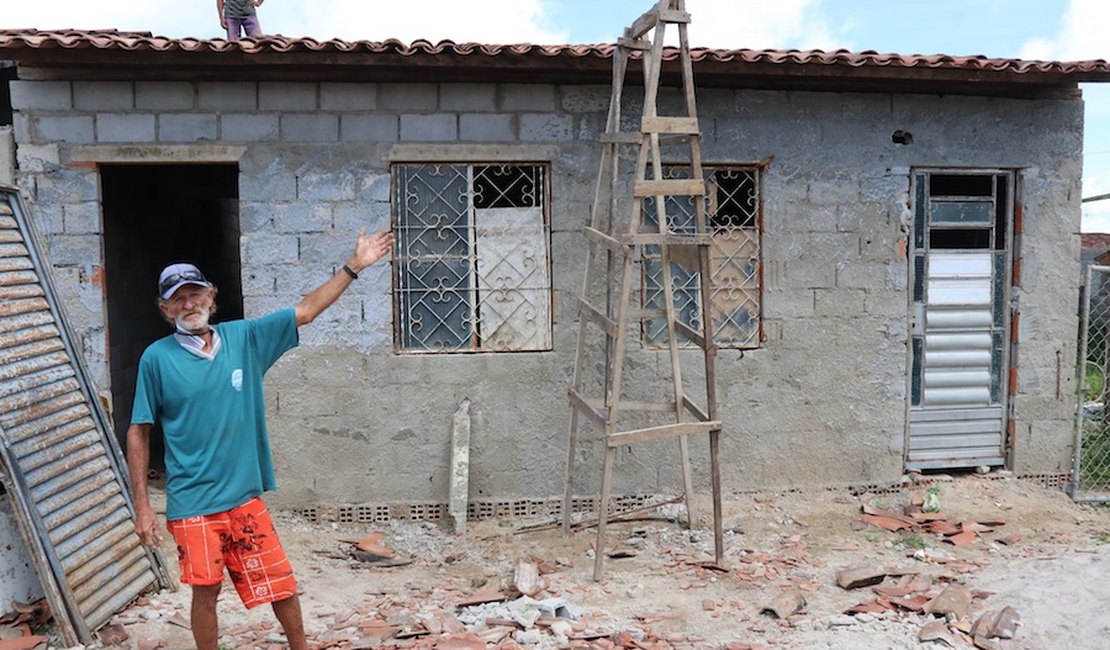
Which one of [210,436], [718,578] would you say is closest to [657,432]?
[718,578]

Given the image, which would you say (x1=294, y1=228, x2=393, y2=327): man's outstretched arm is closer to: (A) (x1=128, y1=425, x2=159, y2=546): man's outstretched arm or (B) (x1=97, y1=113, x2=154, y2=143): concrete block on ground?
(A) (x1=128, y1=425, x2=159, y2=546): man's outstretched arm

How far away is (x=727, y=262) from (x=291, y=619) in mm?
3955

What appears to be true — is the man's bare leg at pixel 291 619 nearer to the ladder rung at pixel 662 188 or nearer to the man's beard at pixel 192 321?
the man's beard at pixel 192 321

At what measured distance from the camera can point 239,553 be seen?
352 centimetres

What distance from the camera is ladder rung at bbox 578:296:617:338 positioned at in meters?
4.92

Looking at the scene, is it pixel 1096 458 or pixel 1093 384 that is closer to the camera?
pixel 1096 458

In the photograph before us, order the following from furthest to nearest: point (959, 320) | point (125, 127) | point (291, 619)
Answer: point (959, 320) < point (125, 127) < point (291, 619)

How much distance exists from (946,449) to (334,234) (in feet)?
15.7

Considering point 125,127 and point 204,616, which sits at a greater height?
point 125,127

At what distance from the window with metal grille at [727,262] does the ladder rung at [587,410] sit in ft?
3.65

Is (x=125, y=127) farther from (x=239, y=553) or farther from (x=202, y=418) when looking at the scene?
(x=239, y=553)

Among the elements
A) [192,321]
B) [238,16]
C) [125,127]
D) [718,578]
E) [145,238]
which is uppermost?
[238,16]

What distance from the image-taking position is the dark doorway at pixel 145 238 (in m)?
6.89

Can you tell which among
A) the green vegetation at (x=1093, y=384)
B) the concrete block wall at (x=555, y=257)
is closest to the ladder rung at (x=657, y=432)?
the concrete block wall at (x=555, y=257)
